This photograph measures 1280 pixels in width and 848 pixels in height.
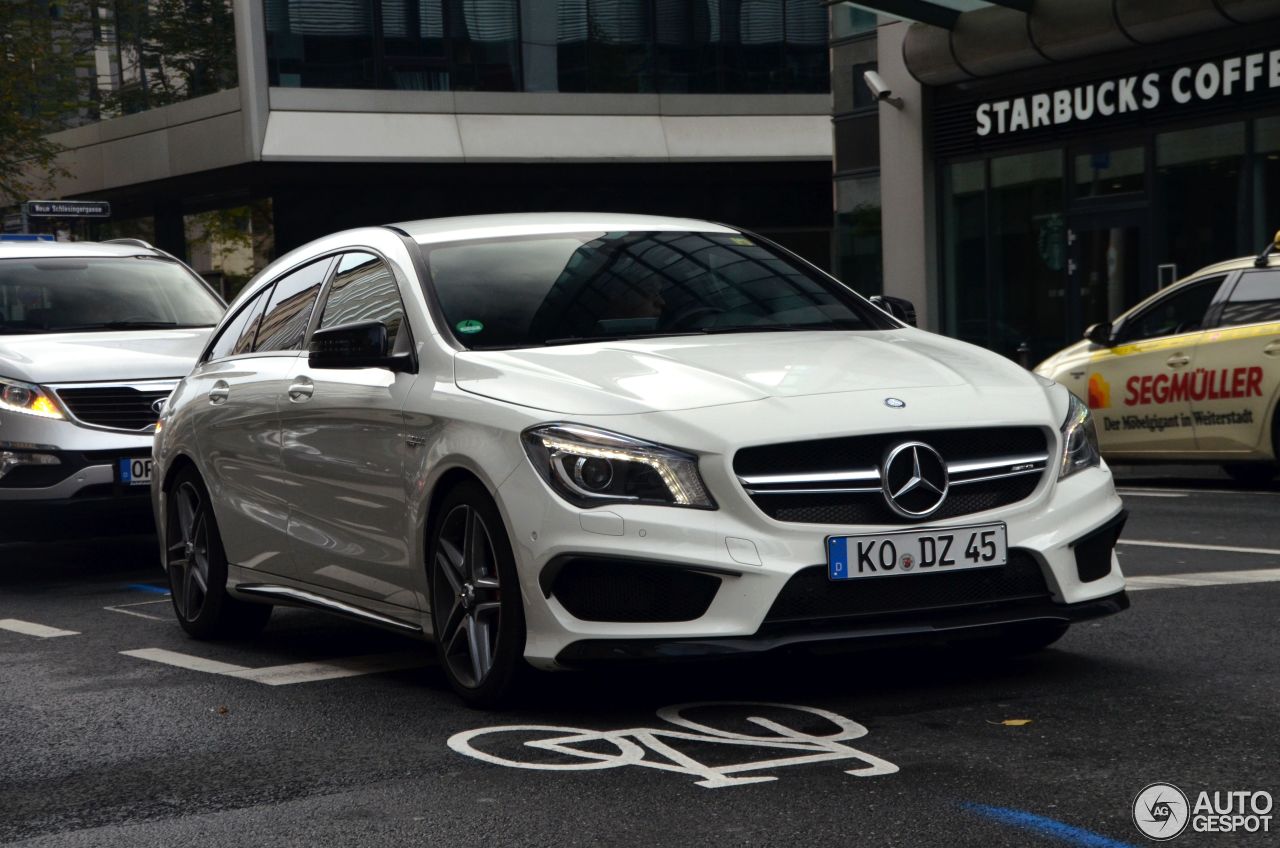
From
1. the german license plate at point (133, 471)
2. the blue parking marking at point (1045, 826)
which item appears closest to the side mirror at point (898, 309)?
the blue parking marking at point (1045, 826)

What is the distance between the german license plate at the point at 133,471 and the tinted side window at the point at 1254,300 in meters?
7.54

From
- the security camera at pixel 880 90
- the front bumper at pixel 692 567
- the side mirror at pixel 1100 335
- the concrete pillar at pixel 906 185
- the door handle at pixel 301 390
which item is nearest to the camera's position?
the front bumper at pixel 692 567

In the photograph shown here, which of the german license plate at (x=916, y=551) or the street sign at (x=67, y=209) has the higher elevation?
the street sign at (x=67, y=209)

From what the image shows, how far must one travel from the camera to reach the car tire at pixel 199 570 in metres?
7.89

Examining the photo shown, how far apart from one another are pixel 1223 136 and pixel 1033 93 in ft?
11.5

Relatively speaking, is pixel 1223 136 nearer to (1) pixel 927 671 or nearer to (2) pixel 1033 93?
(2) pixel 1033 93

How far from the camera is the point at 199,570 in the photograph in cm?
812

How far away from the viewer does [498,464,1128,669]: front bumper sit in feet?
17.6

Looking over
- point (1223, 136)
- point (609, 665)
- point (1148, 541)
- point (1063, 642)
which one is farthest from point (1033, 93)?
point (609, 665)

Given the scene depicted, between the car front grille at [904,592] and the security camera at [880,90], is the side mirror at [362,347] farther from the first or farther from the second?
the security camera at [880,90]

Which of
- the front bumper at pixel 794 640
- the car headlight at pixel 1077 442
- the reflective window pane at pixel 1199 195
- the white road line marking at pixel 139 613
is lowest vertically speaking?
the white road line marking at pixel 139 613

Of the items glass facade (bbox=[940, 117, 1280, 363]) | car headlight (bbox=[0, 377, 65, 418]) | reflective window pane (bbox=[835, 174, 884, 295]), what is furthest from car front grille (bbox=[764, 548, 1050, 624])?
reflective window pane (bbox=[835, 174, 884, 295])

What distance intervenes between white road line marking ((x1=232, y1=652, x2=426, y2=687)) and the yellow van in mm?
8101

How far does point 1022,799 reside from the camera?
447 cm
